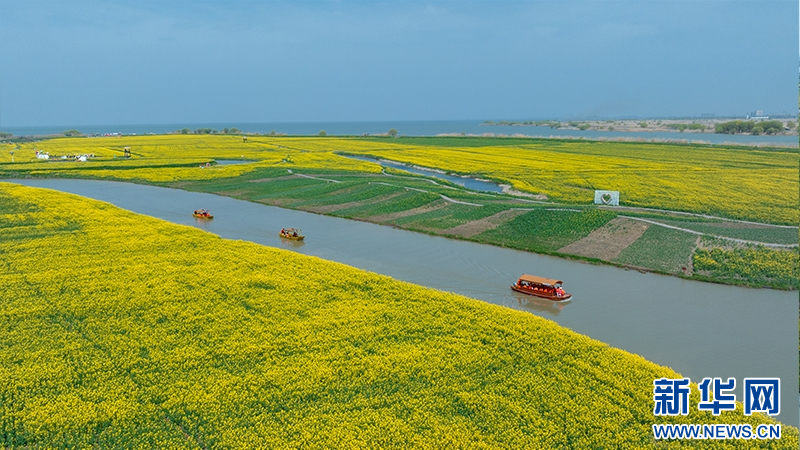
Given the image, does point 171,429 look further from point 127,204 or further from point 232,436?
point 127,204

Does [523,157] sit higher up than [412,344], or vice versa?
[523,157]

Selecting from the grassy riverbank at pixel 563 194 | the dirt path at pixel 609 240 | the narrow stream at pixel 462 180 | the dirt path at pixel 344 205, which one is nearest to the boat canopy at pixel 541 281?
the grassy riverbank at pixel 563 194

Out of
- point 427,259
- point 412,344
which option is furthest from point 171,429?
point 427,259

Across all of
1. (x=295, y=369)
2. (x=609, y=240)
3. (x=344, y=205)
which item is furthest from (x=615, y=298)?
(x=344, y=205)

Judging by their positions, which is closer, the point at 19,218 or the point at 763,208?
the point at 19,218

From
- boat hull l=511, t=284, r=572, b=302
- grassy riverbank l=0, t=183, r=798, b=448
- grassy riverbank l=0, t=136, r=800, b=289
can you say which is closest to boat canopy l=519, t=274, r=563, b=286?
boat hull l=511, t=284, r=572, b=302

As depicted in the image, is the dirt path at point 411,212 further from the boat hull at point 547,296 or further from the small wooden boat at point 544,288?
the boat hull at point 547,296
